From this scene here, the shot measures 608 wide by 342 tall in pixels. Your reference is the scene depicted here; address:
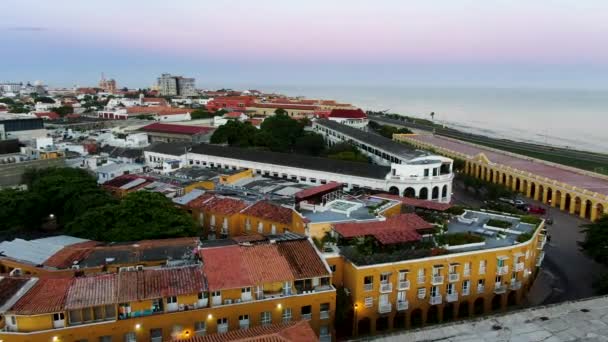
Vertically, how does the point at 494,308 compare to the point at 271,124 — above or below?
below

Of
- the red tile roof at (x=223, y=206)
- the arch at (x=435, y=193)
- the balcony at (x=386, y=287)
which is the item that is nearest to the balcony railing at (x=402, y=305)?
the balcony at (x=386, y=287)

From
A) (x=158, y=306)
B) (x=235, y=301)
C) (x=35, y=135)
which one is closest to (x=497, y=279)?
(x=235, y=301)

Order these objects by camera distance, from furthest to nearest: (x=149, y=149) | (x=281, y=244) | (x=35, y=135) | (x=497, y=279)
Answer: (x=35, y=135) → (x=149, y=149) → (x=497, y=279) → (x=281, y=244)

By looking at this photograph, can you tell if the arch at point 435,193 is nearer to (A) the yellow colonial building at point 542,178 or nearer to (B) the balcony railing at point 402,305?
(A) the yellow colonial building at point 542,178

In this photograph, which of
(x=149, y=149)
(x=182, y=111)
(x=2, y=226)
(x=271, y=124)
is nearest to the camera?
(x=2, y=226)

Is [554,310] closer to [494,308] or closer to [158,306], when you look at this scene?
[494,308]

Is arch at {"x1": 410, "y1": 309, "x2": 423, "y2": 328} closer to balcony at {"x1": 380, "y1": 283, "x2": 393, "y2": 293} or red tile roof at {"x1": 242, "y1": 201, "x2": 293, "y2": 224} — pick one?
balcony at {"x1": 380, "y1": 283, "x2": 393, "y2": 293}
